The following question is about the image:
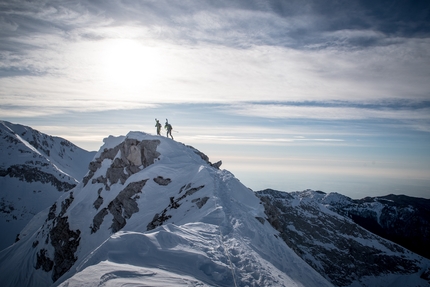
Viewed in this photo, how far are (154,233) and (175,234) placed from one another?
127 centimetres

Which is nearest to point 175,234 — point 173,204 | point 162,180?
point 173,204

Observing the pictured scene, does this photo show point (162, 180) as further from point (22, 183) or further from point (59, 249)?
point (22, 183)

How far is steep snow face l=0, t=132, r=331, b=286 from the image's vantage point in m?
11.2

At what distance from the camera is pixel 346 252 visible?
219ft

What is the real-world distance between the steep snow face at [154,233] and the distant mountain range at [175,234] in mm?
96

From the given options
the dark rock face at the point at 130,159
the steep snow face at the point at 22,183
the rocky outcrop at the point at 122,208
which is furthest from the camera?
the steep snow face at the point at 22,183

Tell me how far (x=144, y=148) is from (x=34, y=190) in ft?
325

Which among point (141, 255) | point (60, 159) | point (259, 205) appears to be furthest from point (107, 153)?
point (60, 159)

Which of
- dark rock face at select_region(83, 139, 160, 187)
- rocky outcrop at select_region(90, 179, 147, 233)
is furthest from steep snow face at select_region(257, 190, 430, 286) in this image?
rocky outcrop at select_region(90, 179, 147, 233)

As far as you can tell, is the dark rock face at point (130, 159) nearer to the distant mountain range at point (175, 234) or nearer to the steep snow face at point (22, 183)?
the distant mountain range at point (175, 234)

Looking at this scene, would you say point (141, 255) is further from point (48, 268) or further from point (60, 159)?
point (60, 159)

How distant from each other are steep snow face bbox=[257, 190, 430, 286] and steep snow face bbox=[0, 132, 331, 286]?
38.8 m

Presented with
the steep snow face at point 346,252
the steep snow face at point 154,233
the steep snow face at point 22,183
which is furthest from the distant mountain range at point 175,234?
the steep snow face at point 22,183

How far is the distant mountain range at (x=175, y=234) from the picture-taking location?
11633 mm
